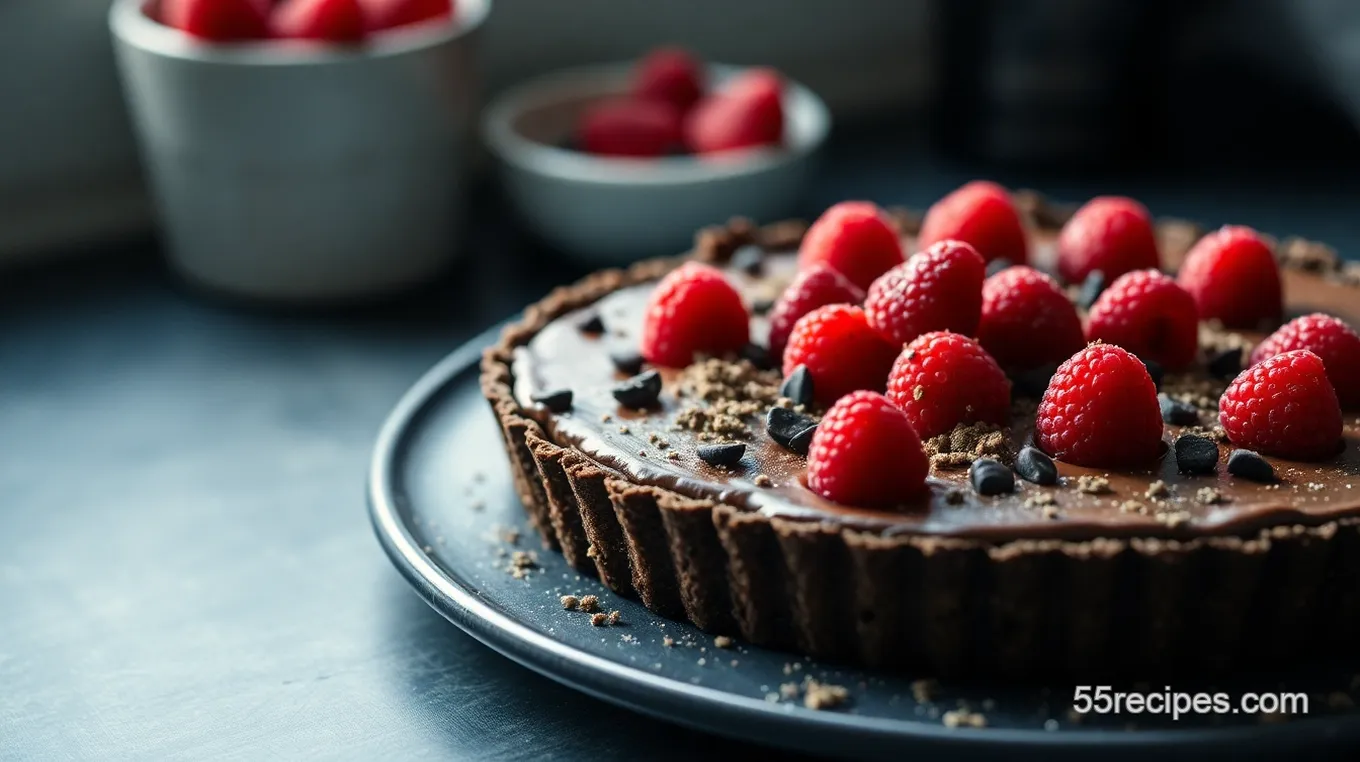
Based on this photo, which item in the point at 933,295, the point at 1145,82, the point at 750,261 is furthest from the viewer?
the point at 1145,82

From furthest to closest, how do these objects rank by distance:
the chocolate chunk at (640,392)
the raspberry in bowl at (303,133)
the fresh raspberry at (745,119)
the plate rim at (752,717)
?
the fresh raspberry at (745,119)
the raspberry in bowl at (303,133)
the chocolate chunk at (640,392)
the plate rim at (752,717)

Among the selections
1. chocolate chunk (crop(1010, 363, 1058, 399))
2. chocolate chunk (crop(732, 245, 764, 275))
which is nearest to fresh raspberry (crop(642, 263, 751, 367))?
chocolate chunk (crop(732, 245, 764, 275))

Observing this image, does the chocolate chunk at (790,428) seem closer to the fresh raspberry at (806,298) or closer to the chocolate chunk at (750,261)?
the fresh raspberry at (806,298)

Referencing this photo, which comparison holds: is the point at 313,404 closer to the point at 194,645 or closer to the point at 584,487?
the point at 194,645

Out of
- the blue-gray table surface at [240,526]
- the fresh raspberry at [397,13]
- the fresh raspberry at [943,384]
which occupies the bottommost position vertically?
the blue-gray table surface at [240,526]

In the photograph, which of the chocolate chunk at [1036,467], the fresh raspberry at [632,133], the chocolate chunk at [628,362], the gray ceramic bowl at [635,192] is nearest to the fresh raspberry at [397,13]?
the gray ceramic bowl at [635,192]

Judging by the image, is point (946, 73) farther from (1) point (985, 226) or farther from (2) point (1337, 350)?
(2) point (1337, 350)

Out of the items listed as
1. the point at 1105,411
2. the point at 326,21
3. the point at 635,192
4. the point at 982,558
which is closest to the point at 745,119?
the point at 635,192
